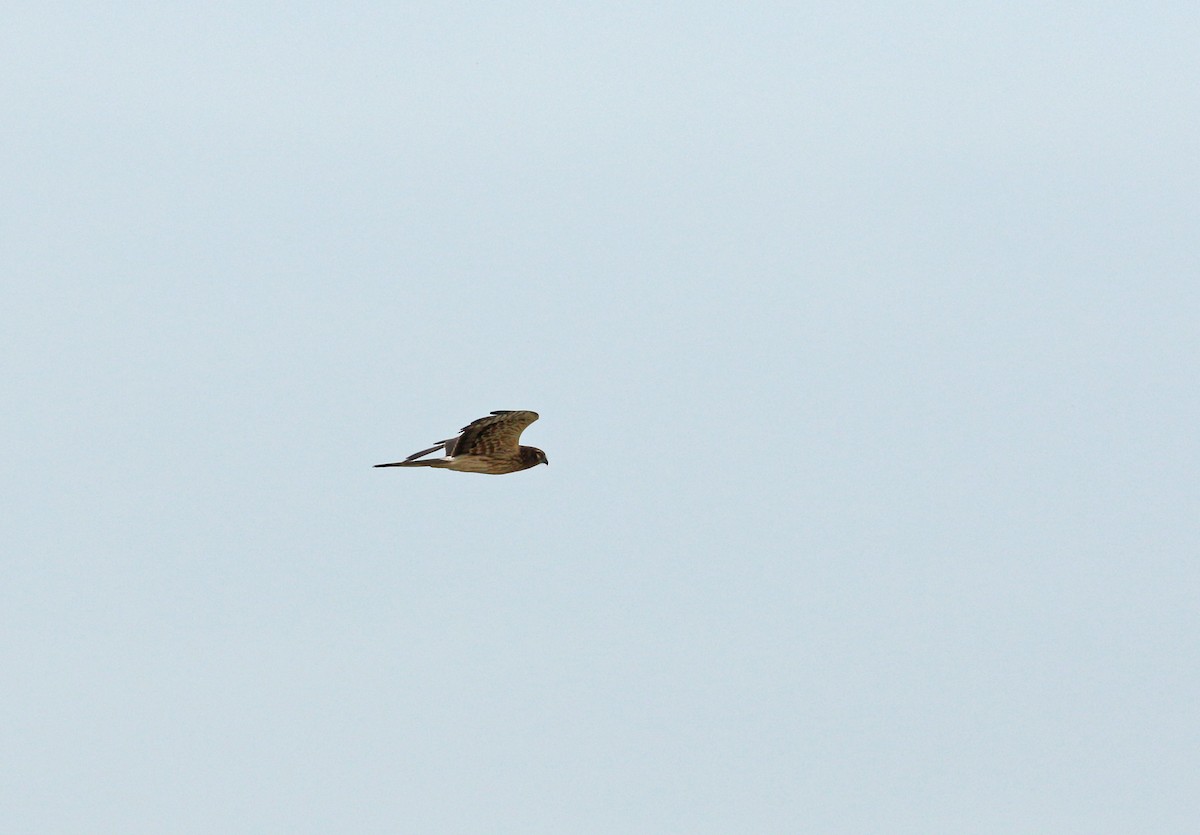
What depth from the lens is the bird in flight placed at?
152 feet

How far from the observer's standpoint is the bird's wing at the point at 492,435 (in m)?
46.1

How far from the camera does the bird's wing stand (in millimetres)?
46062

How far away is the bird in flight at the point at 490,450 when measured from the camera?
152ft

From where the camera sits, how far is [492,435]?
46.7 m

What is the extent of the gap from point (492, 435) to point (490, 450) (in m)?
0.66

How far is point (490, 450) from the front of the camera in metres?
47.3

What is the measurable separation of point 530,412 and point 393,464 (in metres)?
3.23

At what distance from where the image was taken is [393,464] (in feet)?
148

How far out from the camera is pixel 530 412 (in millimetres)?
45906

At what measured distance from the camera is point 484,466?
1882 inches

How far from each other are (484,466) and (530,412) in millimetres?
2528
